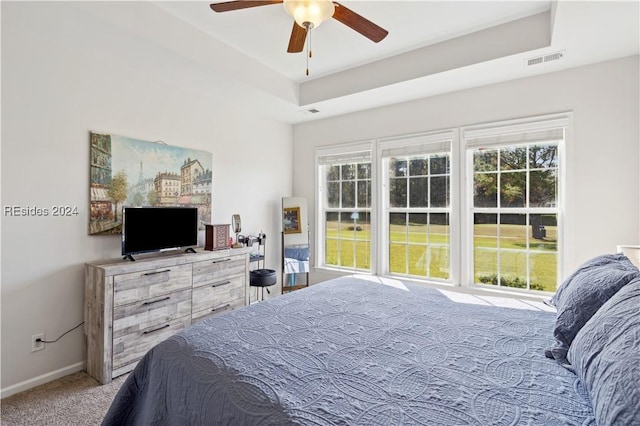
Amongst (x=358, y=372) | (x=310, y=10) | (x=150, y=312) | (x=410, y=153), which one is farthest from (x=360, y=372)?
(x=410, y=153)

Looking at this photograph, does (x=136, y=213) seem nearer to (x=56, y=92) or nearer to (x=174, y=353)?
(x=56, y=92)

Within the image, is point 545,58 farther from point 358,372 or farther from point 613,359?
point 358,372

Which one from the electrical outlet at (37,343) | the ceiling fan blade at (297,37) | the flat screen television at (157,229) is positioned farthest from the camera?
the flat screen television at (157,229)

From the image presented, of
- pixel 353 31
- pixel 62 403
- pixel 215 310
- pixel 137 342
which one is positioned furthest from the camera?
pixel 215 310

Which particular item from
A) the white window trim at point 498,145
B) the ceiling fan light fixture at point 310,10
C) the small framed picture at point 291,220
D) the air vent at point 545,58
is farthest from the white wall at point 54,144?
the air vent at point 545,58

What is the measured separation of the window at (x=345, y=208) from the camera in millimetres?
4387

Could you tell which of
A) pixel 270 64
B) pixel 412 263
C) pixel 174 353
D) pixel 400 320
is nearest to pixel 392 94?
pixel 270 64

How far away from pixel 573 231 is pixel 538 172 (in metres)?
0.66

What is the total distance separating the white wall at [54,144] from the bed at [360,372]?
1.54 meters

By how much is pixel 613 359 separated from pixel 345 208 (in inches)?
147

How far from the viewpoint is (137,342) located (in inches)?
103

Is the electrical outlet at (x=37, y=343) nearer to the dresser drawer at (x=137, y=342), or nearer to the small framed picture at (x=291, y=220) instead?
the dresser drawer at (x=137, y=342)

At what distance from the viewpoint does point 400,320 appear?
1739 mm

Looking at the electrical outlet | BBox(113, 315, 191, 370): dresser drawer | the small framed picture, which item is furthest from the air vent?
the electrical outlet
